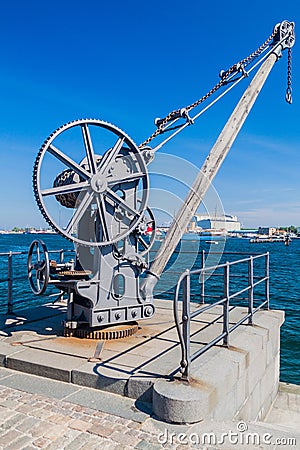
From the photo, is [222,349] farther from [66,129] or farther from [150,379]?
[66,129]

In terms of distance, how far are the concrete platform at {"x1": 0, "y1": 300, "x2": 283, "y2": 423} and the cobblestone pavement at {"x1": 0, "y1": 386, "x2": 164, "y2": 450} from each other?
0.37m

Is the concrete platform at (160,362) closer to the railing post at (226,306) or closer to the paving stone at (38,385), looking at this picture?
the paving stone at (38,385)

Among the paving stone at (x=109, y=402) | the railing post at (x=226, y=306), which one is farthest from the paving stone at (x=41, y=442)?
the railing post at (x=226, y=306)

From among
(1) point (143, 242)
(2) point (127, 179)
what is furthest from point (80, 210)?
(1) point (143, 242)

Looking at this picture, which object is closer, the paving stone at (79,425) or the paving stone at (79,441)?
the paving stone at (79,441)

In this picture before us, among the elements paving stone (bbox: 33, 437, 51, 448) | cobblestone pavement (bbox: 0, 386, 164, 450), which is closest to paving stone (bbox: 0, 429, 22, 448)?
cobblestone pavement (bbox: 0, 386, 164, 450)

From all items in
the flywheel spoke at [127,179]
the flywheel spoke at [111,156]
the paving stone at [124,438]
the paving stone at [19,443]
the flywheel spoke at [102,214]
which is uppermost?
the flywheel spoke at [111,156]

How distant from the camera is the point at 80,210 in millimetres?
5094

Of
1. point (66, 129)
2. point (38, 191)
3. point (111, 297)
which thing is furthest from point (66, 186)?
point (111, 297)

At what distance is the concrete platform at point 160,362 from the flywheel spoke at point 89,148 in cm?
229

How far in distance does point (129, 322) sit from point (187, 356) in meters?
2.14

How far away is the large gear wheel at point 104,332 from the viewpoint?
5418 mm

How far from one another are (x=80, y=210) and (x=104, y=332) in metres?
1.69

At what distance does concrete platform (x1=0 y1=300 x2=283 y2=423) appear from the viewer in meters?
3.63
